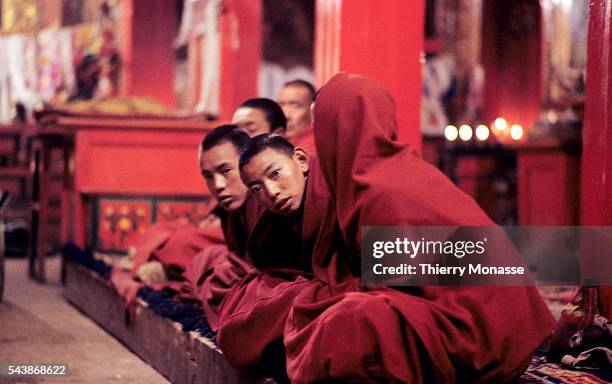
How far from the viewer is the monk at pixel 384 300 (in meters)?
2.61

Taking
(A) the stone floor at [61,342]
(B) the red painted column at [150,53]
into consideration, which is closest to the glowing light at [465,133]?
(B) the red painted column at [150,53]

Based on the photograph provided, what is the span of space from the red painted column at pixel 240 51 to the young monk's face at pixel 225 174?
393 cm

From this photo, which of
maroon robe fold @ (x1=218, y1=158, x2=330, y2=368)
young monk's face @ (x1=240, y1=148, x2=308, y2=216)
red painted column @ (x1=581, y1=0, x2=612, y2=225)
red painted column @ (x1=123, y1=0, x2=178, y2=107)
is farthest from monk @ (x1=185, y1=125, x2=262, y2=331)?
red painted column @ (x1=123, y1=0, x2=178, y2=107)

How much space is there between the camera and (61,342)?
17.3ft

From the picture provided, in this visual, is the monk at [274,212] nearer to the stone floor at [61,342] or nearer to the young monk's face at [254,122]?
the stone floor at [61,342]

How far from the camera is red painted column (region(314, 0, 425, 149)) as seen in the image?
468cm

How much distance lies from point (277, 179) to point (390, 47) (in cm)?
168

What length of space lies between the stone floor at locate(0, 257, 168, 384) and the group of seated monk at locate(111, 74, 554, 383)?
1083 millimetres

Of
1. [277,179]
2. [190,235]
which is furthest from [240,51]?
[277,179]

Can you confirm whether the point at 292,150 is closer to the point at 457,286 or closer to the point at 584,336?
the point at 457,286

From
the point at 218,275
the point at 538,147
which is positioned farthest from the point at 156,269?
the point at 538,147

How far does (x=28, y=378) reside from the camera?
164 inches

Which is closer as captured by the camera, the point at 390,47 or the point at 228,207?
the point at 228,207

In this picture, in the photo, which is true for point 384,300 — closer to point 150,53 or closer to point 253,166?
point 253,166
